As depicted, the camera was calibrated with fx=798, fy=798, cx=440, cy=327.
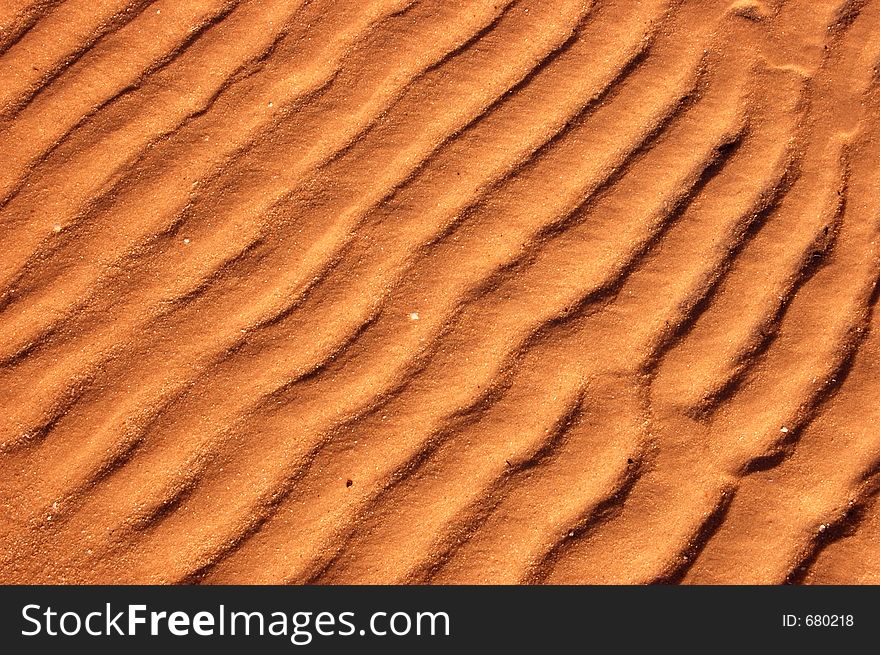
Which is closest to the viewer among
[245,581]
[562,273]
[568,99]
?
[245,581]

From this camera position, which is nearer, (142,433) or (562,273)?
(142,433)

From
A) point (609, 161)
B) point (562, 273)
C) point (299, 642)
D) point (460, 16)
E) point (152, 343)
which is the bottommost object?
point (299, 642)

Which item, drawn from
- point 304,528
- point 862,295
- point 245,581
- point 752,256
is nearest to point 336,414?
point 304,528

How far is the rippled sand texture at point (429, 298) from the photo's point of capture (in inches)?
77.6

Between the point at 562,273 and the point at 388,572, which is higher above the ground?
the point at 562,273

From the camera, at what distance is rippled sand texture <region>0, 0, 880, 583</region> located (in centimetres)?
197

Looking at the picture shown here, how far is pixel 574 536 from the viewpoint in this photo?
6.53ft

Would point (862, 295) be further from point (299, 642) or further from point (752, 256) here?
point (299, 642)

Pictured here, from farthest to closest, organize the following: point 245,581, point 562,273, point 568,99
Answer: point 568,99, point 562,273, point 245,581

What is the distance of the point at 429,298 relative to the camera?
2084 millimetres

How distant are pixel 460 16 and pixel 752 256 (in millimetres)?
1076

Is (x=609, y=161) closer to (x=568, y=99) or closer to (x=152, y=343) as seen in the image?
(x=568, y=99)

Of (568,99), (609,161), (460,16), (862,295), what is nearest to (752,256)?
(862,295)

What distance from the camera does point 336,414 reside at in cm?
201
